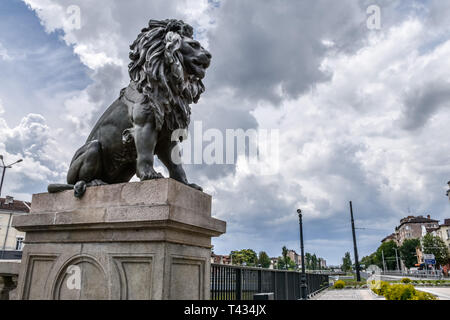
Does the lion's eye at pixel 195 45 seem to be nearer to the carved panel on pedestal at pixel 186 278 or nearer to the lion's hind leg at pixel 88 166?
the lion's hind leg at pixel 88 166

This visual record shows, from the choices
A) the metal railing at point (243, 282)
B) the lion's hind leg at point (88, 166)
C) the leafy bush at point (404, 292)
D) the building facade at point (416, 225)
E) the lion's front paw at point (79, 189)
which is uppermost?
the building facade at point (416, 225)

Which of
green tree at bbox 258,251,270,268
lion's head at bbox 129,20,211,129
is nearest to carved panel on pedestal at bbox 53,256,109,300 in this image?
lion's head at bbox 129,20,211,129

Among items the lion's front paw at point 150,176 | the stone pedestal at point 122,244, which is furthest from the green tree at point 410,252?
the lion's front paw at point 150,176

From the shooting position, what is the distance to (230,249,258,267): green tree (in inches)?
2918

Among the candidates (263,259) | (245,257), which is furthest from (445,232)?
(245,257)

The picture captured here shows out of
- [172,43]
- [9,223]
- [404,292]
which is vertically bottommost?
[404,292]

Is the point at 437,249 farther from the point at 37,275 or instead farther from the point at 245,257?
the point at 37,275

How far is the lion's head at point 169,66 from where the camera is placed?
3.70m

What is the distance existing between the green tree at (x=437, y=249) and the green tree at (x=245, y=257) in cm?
3534

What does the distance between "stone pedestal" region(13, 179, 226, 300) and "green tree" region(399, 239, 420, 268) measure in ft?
300

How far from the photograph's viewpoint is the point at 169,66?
12.3 feet

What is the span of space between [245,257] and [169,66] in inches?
2975
